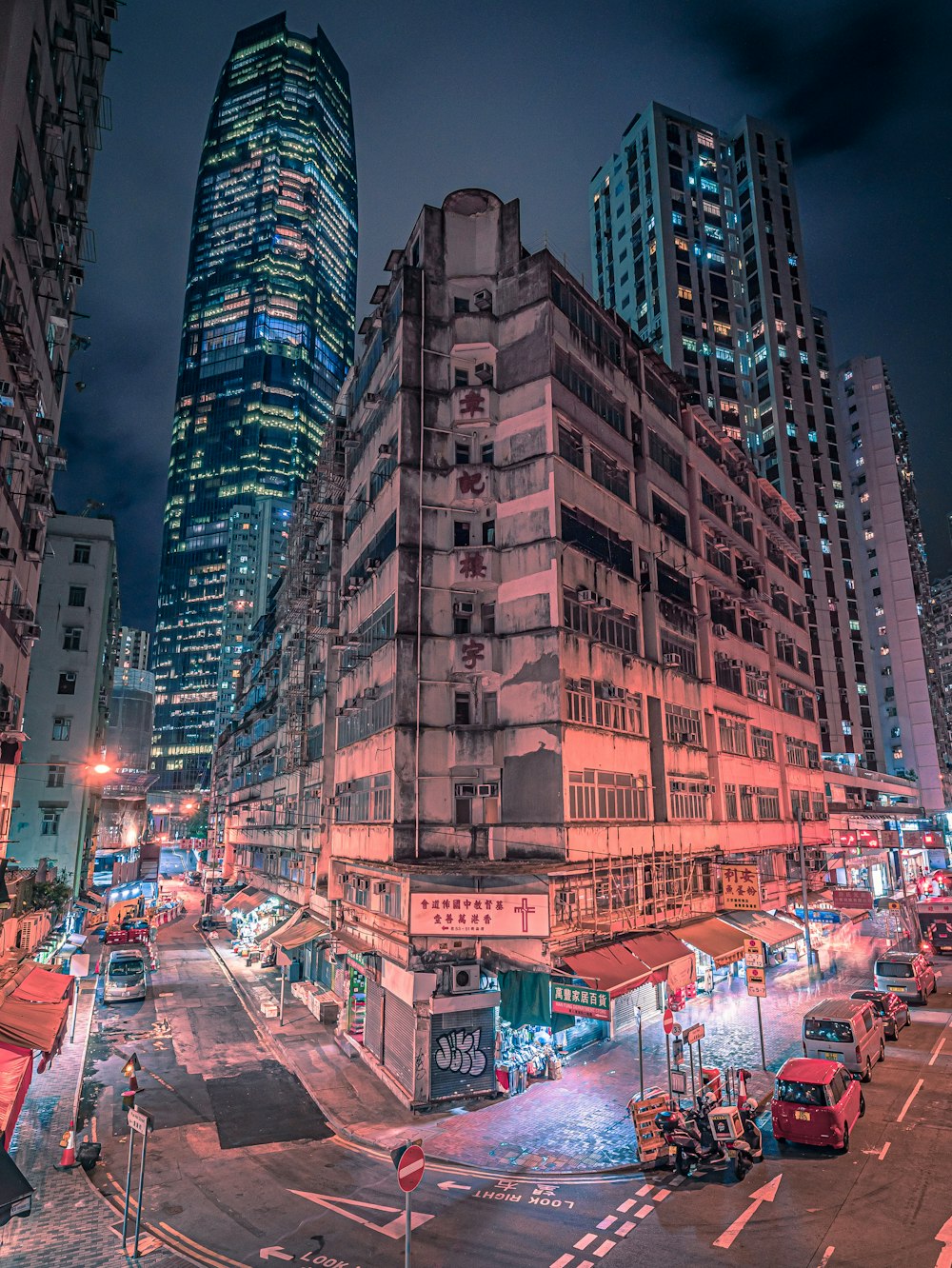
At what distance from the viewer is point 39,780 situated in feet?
180

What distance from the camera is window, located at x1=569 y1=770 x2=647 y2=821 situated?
26.6 metres

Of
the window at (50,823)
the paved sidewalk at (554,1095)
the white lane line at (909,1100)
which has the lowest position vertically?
the paved sidewalk at (554,1095)

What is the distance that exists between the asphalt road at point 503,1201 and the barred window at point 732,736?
59.2 feet

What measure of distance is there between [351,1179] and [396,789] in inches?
465

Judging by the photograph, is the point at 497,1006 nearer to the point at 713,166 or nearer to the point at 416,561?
the point at 416,561

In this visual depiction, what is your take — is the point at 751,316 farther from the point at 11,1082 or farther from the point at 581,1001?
the point at 11,1082

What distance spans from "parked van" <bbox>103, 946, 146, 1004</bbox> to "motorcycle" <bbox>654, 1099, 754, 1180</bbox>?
30285mm

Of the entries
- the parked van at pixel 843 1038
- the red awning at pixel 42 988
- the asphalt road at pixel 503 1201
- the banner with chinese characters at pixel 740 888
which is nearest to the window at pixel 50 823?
the red awning at pixel 42 988

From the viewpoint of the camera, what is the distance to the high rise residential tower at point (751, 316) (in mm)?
101125

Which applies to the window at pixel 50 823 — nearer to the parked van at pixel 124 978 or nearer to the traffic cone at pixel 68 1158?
the parked van at pixel 124 978

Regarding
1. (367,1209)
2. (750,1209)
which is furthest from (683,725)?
(367,1209)

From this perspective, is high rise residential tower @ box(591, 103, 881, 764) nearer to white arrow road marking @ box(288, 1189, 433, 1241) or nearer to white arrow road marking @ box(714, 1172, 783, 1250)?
white arrow road marking @ box(714, 1172, 783, 1250)

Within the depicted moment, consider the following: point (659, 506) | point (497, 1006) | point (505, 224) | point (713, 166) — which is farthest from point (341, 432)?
point (713, 166)

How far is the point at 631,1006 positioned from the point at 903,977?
13525mm
